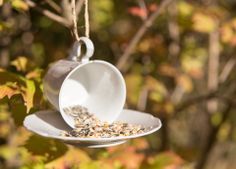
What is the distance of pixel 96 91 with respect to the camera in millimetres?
1728

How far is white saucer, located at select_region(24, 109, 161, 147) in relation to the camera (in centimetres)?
135

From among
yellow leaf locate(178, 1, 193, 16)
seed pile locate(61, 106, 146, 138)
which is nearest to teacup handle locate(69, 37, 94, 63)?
seed pile locate(61, 106, 146, 138)

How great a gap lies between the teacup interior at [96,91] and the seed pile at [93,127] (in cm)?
2

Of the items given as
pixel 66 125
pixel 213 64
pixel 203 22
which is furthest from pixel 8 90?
pixel 213 64

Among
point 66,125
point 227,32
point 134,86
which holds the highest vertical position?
point 227,32

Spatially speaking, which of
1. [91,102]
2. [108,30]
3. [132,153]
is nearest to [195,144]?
[108,30]

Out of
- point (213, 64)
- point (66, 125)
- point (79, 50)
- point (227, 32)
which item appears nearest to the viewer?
point (79, 50)

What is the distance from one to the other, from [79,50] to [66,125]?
0.27m

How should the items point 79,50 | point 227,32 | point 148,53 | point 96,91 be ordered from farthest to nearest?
point 148,53 < point 227,32 < point 96,91 < point 79,50

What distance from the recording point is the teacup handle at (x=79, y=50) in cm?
145

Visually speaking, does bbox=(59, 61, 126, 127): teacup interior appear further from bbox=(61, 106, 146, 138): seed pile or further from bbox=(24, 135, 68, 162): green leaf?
bbox=(24, 135, 68, 162): green leaf

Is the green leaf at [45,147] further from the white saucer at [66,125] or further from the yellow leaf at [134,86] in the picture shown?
the yellow leaf at [134,86]

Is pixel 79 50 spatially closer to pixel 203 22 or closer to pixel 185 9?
pixel 203 22

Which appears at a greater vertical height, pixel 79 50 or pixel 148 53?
pixel 79 50
